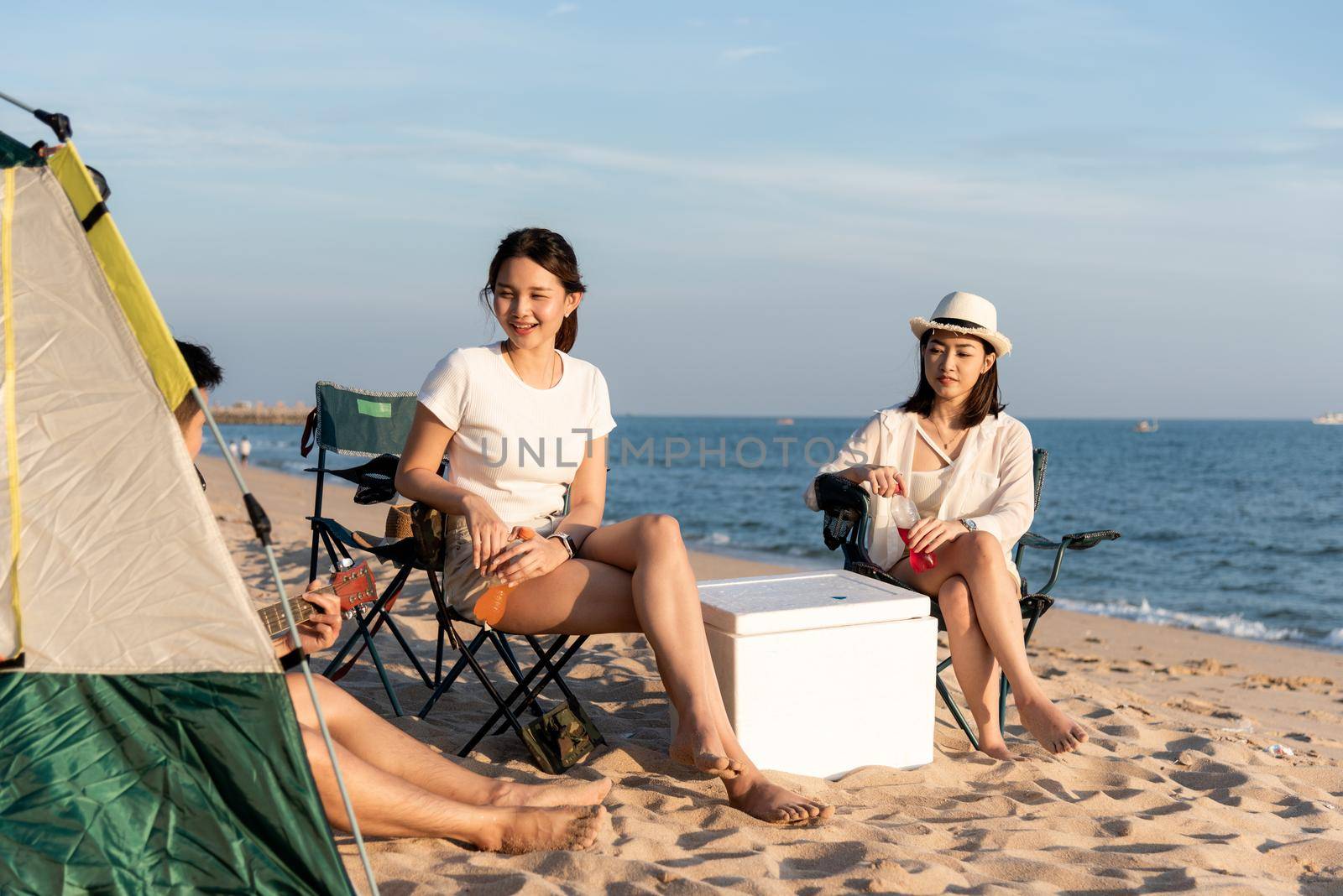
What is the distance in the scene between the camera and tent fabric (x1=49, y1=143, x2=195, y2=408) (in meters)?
1.88

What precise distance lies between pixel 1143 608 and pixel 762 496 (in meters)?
12.2

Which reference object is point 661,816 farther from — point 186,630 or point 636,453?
point 636,453

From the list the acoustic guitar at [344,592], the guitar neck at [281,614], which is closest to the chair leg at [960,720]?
the acoustic guitar at [344,592]

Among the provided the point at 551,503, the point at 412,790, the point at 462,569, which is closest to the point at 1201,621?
the point at 551,503

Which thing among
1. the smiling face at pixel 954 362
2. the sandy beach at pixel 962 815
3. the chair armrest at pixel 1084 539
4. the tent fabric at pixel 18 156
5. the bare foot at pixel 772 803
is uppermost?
the tent fabric at pixel 18 156

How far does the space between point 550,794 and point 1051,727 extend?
1.31 metres

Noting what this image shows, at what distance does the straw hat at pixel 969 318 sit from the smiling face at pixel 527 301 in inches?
43.4

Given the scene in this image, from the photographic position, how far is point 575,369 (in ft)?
9.91

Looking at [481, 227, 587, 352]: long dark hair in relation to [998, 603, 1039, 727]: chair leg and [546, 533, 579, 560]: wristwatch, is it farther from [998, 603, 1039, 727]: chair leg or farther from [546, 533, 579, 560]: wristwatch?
[998, 603, 1039, 727]: chair leg

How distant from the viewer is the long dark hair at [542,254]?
280 cm

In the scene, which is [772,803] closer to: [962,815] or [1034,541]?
[962,815]

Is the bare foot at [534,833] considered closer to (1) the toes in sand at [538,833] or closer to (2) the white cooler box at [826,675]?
(1) the toes in sand at [538,833]

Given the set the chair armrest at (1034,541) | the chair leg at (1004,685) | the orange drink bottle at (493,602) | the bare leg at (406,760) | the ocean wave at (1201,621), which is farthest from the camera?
the ocean wave at (1201,621)

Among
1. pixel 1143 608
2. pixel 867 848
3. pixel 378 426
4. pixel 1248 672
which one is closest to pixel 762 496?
pixel 1143 608
